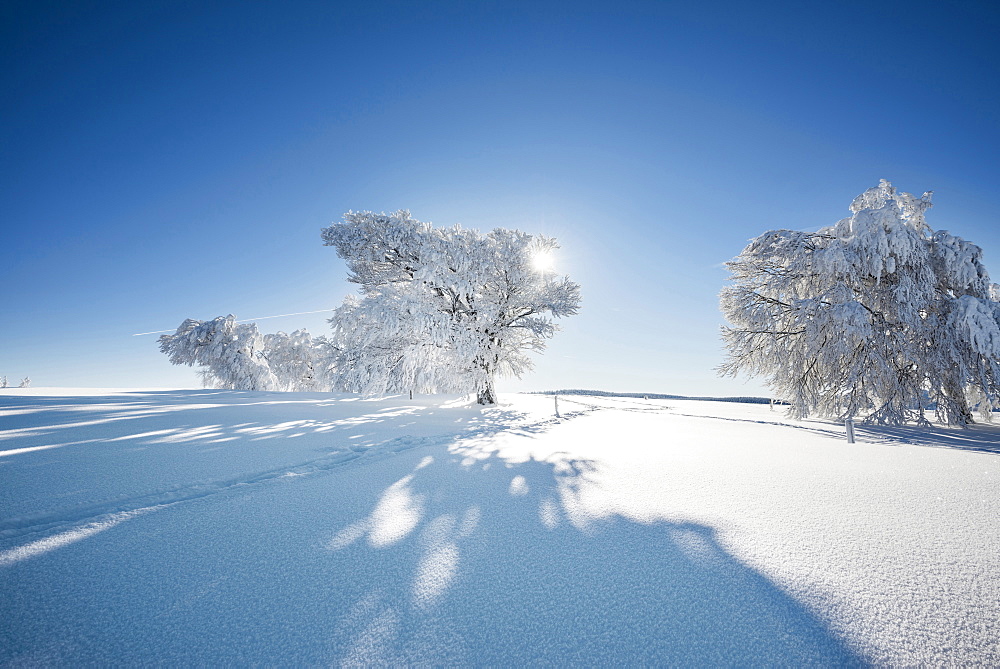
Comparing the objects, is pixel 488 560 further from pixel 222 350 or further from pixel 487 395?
pixel 222 350

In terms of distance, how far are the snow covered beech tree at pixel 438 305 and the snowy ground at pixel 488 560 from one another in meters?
8.51

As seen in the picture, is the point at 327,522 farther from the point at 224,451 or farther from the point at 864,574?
the point at 864,574

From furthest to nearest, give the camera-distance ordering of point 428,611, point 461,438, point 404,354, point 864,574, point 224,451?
point 404,354, point 461,438, point 224,451, point 864,574, point 428,611

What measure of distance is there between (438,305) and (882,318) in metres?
13.4

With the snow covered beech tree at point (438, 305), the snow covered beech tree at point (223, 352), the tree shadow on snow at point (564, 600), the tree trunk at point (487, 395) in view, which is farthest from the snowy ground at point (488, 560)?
the snow covered beech tree at point (223, 352)

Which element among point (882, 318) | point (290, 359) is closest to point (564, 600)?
point (882, 318)

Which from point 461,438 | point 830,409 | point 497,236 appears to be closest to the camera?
point 461,438

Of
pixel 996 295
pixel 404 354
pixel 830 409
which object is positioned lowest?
pixel 830 409

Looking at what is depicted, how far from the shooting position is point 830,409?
10.2 metres

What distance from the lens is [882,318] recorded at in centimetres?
975

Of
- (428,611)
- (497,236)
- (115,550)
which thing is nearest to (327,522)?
(115,550)

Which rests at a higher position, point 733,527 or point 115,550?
point 115,550

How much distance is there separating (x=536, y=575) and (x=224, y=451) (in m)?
4.25

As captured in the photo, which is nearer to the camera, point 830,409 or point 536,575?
point 536,575
